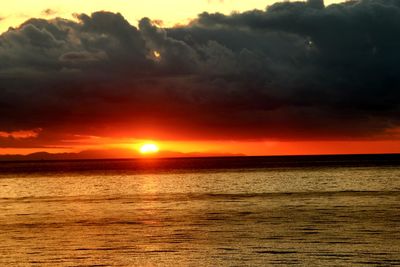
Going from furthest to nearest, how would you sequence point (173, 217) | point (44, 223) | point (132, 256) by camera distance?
1. point (173, 217)
2. point (44, 223)
3. point (132, 256)

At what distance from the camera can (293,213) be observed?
53.1 m

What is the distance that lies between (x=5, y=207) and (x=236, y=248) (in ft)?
135

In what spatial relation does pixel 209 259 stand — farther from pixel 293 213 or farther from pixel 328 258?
pixel 293 213

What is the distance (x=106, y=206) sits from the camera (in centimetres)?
6588

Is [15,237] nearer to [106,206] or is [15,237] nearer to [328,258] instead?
[328,258]

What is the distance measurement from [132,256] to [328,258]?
34.0ft

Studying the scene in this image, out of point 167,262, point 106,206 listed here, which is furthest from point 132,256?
point 106,206

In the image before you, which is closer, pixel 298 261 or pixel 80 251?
pixel 298 261

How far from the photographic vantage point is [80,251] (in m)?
33.2

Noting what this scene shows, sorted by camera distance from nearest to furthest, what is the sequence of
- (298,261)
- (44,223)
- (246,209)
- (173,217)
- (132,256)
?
(298,261) < (132,256) < (44,223) < (173,217) < (246,209)

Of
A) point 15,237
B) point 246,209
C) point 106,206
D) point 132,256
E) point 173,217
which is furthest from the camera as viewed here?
point 106,206

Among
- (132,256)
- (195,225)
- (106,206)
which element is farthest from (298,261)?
(106,206)

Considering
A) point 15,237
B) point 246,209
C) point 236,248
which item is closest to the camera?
point 236,248

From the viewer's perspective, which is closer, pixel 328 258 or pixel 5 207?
pixel 328 258
